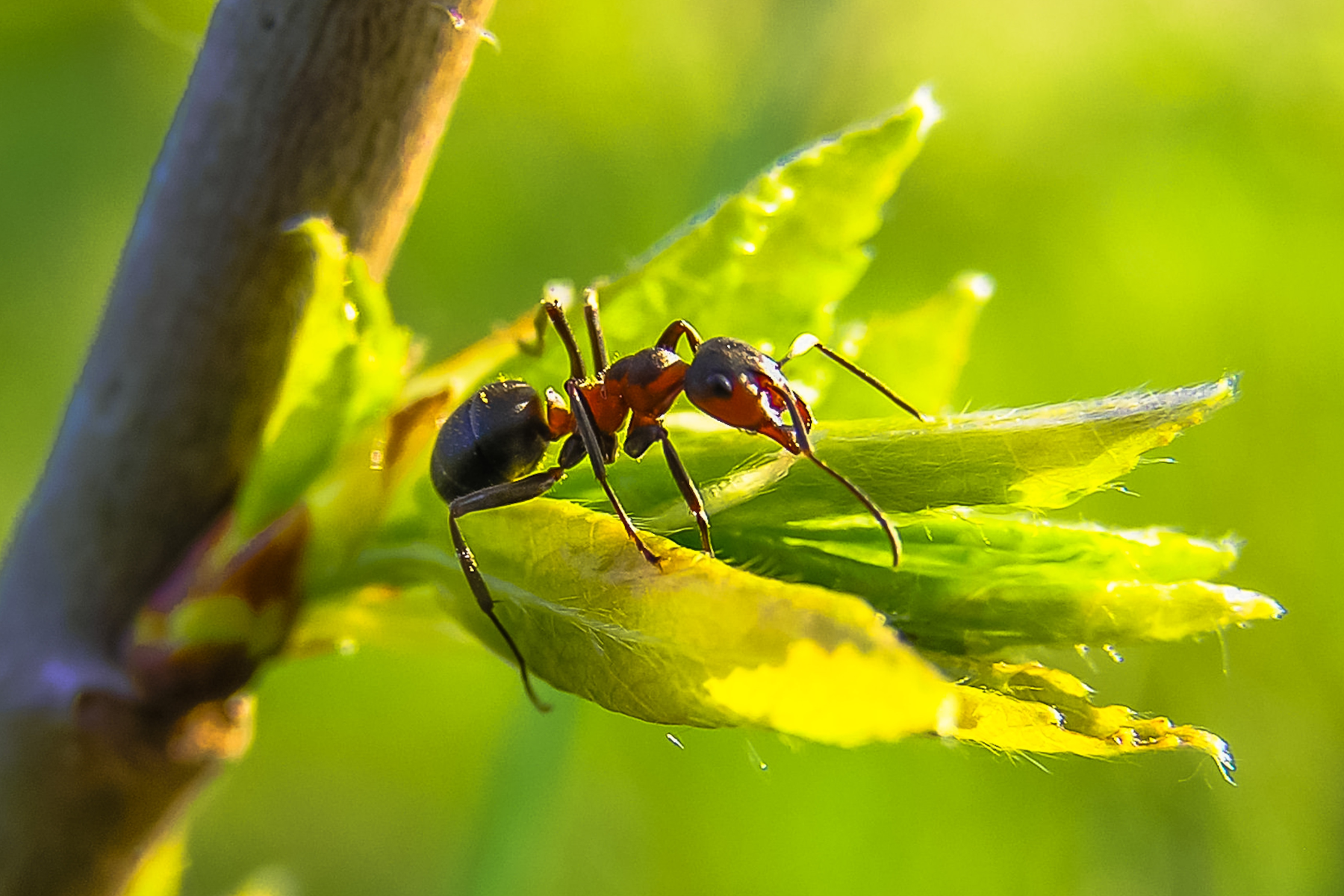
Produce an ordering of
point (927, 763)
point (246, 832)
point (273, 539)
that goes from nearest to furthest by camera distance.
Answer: point (273, 539), point (927, 763), point (246, 832)

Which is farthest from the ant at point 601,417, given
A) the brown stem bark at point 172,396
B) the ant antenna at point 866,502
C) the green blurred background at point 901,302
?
the green blurred background at point 901,302

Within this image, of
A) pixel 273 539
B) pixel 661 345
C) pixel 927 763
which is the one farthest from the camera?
pixel 927 763

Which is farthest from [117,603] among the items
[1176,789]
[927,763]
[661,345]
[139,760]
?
[1176,789]

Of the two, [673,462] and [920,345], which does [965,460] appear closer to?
[673,462]

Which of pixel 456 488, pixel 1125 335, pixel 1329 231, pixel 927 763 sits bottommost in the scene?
pixel 456 488

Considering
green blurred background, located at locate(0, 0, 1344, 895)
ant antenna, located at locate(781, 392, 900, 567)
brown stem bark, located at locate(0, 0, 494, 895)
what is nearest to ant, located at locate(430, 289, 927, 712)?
ant antenna, located at locate(781, 392, 900, 567)

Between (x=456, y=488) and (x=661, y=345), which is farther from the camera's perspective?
(x=661, y=345)

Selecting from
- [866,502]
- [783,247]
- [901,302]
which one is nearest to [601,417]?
[783,247]

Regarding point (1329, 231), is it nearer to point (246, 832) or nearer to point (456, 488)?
point (456, 488)
